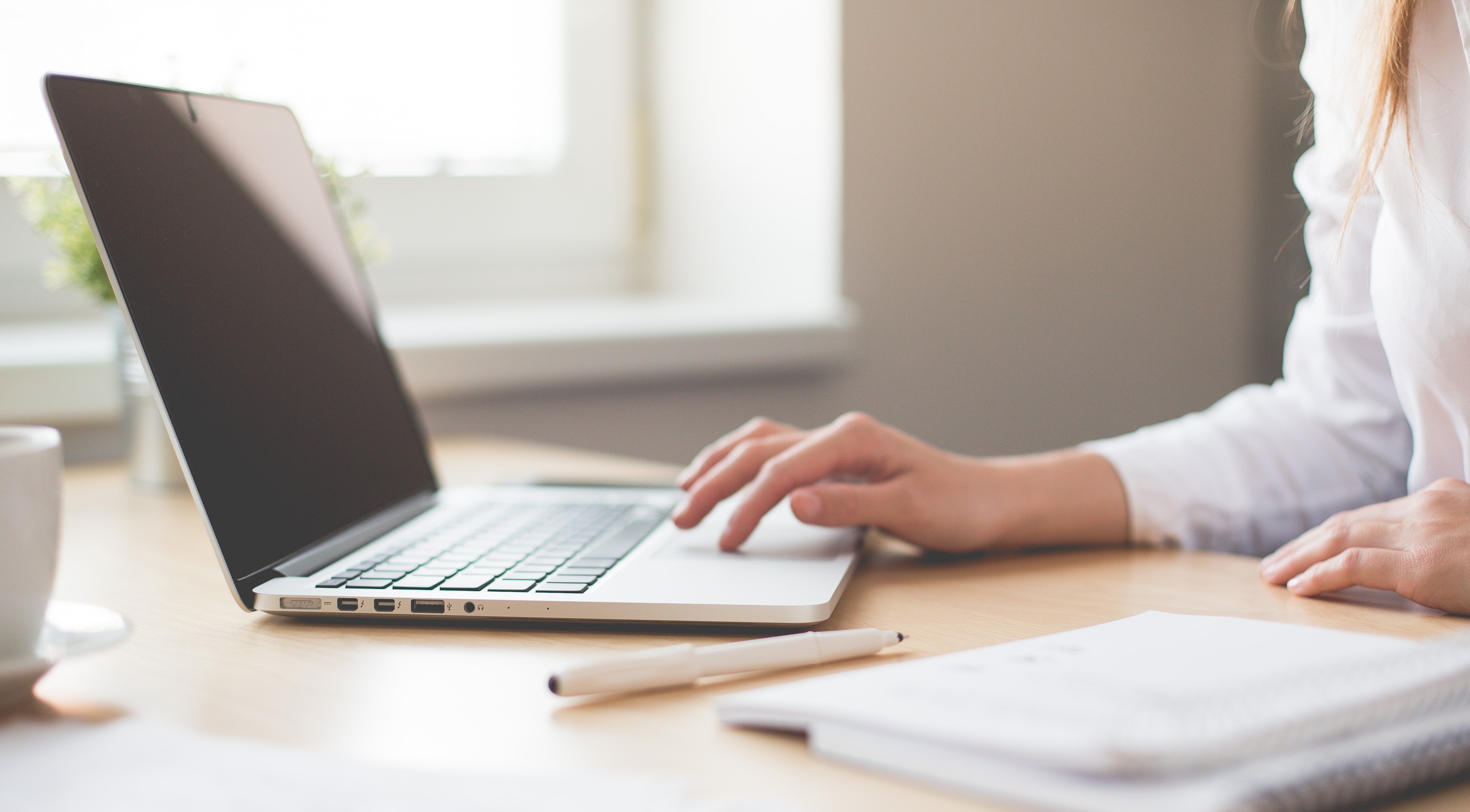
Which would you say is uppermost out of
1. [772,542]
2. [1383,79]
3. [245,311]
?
[1383,79]

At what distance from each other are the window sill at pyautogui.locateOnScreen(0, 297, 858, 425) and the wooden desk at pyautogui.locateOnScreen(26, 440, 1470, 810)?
35 cm

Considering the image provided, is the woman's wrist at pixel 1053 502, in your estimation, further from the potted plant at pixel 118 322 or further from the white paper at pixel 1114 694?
the potted plant at pixel 118 322

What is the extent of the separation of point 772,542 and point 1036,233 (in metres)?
1.06

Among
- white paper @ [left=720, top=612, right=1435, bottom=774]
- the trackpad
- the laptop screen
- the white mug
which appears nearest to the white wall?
the laptop screen

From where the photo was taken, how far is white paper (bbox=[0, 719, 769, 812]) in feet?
1.15

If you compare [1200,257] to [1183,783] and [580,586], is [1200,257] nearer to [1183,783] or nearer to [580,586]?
[580,586]

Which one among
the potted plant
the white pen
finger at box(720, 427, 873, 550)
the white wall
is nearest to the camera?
the white pen

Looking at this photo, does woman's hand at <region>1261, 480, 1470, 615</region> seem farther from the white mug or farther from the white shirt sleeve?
the white mug

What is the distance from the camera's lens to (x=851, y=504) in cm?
67

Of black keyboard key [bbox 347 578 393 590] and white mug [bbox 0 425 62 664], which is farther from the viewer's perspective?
black keyboard key [bbox 347 578 393 590]

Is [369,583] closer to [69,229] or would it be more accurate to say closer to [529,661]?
[529,661]

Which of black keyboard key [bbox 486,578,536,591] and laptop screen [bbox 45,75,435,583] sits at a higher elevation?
laptop screen [bbox 45,75,435,583]

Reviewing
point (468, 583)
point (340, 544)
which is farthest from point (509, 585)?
point (340, 544)

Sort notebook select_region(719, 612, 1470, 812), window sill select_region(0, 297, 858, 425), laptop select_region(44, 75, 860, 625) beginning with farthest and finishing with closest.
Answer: window sill select_region(0, 297, 858, 425), laptop select_region(44, 75, 860, 625), notebook select_region(719, 612, 1470, 812)
